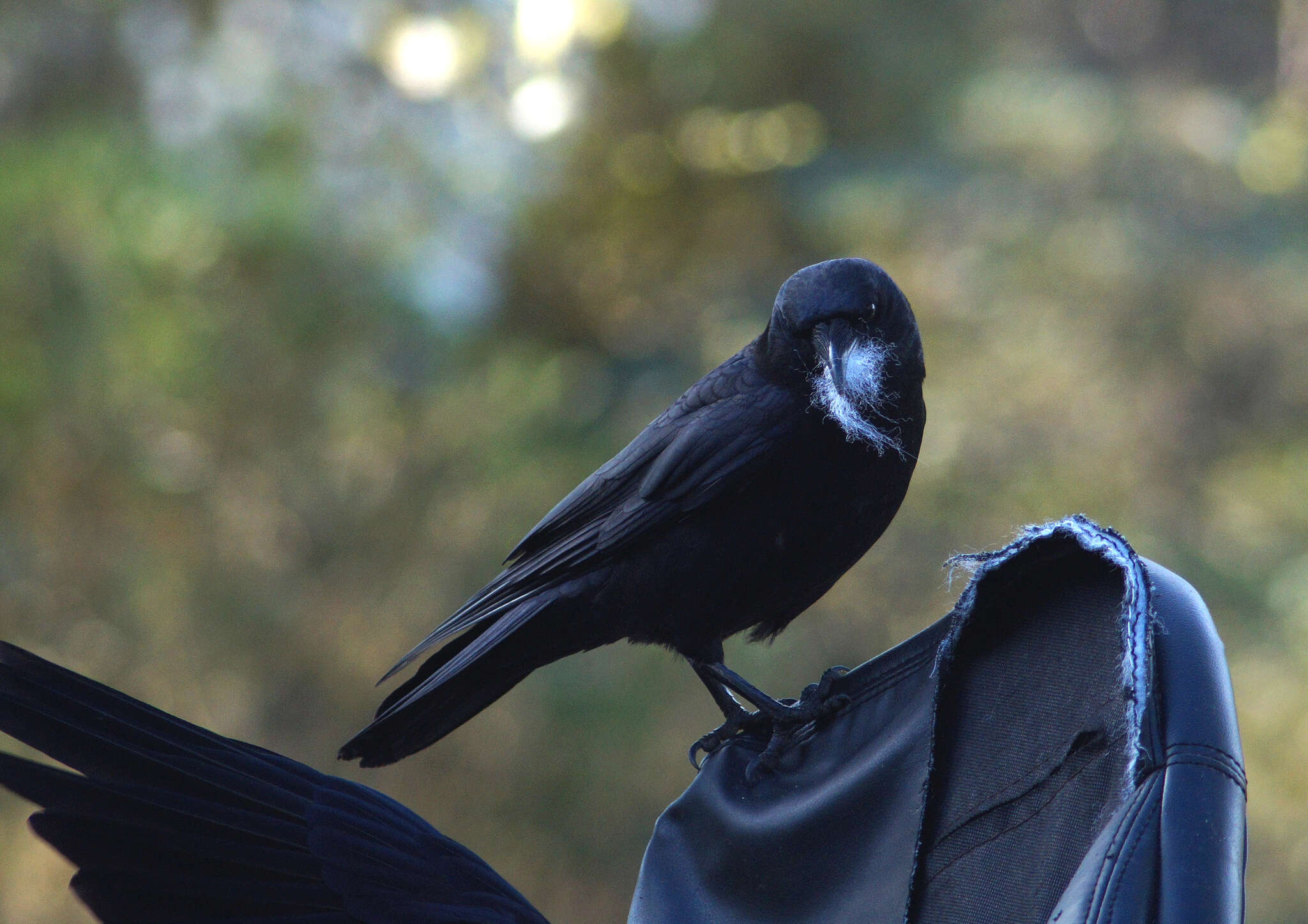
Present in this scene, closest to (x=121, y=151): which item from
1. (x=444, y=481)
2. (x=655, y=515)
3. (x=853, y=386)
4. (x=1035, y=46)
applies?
(x=444, y=481)

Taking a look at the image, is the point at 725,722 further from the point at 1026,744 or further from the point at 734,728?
the point at 1026,744

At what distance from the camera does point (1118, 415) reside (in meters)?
6.67

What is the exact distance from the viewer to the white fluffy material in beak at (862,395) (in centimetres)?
176

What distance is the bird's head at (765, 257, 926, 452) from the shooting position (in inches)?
69.9

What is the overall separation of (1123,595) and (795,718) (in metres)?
0.76

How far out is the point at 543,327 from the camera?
264 inches

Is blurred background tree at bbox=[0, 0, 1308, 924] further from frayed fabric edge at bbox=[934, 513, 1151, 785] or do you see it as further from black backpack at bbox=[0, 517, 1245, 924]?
frayed fabric edge at bbox=[934, 513, 1151, 785]

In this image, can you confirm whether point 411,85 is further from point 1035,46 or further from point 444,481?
point 1035,46

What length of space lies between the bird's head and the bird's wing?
152 mm

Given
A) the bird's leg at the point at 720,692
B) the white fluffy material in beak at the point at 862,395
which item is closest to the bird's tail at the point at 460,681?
the bird's leg at the point at 720,692

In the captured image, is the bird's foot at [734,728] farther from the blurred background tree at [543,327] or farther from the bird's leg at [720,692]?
the blurred background tree at [543,327]

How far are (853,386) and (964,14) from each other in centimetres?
643

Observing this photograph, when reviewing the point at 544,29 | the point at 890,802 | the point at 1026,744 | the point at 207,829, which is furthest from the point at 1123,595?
the point at 544,29

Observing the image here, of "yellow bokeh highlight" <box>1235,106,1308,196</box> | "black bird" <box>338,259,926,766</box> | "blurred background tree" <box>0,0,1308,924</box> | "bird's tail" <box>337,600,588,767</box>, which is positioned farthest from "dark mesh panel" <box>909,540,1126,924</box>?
"yellow bokeh highlight" <box>1235,106,1308,196</box>
